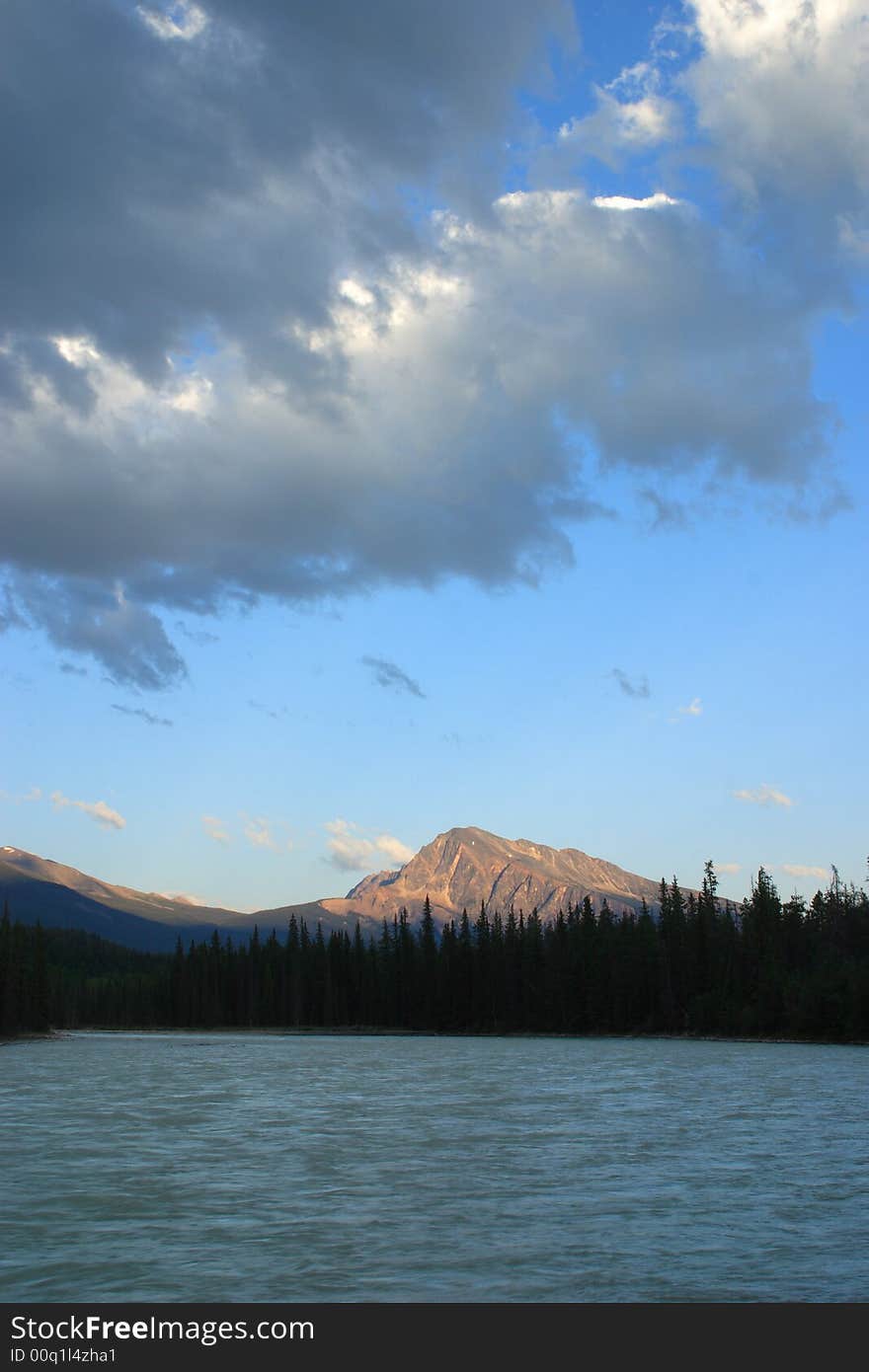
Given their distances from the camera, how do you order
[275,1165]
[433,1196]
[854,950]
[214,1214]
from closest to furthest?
[214,1214] → [433,1196] → [275,1165] → [854,950]

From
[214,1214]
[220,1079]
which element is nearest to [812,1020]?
[220,1079]

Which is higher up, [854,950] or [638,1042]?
[854,950]

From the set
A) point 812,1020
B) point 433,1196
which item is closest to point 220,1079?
point 433,1196

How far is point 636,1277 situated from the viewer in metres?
23.0

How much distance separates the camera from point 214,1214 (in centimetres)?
3075

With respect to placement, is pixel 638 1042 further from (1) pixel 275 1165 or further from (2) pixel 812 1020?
(1) pixel 275 1165

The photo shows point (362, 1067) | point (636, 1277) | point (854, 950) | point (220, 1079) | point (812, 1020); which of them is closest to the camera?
point (636, 1277)

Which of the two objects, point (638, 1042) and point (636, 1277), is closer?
point (636, 1277)

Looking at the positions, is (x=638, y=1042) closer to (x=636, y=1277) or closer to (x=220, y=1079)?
(x=220, y=1079)

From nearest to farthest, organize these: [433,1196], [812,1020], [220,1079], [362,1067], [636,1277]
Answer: [636,1277] → [433,1196] → [220,1079] → [362,1067] → [812,1020]
